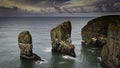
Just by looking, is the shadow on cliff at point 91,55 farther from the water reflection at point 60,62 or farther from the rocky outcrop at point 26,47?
the rocky outcrop at point 26,47

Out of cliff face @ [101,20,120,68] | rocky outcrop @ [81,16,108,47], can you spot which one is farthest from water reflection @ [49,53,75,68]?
rocky outcrop @ [81,16,108,47]

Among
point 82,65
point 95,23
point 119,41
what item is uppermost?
point 95,23

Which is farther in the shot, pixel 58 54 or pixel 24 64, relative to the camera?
pixel 58 54

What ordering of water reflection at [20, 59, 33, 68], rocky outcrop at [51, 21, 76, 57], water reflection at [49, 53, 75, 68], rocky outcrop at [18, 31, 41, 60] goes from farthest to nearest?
rocky outcrop at [51, 21, 76, 57] < rocky outcrop at [18, 31, 41, 60] < water reflection at [49, 53, 75, 68] < water reflection at [20, 59, 33, 68]

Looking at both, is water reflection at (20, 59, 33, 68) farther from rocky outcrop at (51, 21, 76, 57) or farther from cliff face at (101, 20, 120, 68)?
cliff face at (101, 20, 120, 68)

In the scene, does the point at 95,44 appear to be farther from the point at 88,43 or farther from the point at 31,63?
the point at 31,63

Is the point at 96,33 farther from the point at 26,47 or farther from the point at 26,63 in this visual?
the point at 26,63

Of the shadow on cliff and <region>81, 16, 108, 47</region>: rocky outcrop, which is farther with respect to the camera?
<region>81, 16, 108, 47</region>: rocky outcrop

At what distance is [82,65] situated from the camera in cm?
6775

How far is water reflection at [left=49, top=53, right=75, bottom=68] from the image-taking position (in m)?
66.4

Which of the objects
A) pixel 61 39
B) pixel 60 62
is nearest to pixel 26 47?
pixel 60 62

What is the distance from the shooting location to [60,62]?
70312 mm

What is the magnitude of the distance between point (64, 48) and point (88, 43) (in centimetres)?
2387

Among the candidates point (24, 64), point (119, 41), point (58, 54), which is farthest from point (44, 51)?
point (119, 41)
